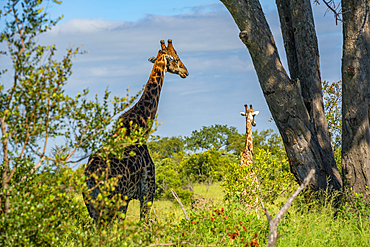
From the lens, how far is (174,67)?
7.81 m

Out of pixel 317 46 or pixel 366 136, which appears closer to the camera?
pixel 366 136

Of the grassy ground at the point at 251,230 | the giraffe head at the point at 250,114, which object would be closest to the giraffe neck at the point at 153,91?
the grassy ground at the point at 251,230

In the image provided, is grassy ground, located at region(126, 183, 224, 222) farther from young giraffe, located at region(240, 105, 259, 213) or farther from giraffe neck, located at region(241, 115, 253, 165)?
giraffe neck, located at region(241, 115, 253, 165)

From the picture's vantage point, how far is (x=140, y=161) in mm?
6008

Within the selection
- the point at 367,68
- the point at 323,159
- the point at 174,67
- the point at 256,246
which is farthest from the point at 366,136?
the point at 174,67

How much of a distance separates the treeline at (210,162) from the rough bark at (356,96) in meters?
2.16

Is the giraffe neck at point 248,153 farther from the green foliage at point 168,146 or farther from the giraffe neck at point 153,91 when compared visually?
the green foliage at point 168,146

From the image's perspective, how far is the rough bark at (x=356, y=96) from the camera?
6.62 metres

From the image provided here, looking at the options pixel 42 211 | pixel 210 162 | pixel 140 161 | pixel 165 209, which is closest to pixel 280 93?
pixel 140 161

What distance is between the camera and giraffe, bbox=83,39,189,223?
5285 millimetres

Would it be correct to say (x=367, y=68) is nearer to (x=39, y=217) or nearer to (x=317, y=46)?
(x=317, y=46)

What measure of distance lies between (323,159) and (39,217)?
5257mm

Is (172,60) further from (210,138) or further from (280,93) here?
(210,138)

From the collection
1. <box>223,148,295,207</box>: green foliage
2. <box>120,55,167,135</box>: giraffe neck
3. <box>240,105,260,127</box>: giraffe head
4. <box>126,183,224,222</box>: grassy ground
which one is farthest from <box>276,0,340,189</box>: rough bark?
<box>240,105,260,127</box>: giraffe head
